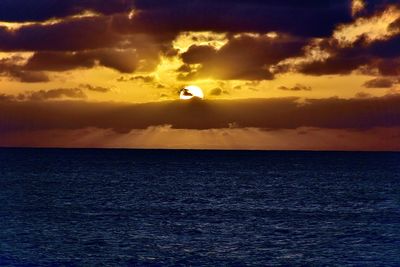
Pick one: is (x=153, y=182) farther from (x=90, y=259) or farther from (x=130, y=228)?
(x=90, y=259)

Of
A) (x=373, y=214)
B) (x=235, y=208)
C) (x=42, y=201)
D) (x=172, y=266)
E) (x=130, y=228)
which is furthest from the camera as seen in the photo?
(x=42, y=201)

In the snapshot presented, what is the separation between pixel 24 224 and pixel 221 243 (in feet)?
89.9

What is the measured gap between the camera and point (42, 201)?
382ft

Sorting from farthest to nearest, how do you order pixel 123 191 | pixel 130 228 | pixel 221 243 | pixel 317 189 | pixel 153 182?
pixel 153 182
pixel 317 189
pixel 123 191
pixel 130 228
pixel 221 243

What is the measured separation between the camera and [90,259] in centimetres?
6244

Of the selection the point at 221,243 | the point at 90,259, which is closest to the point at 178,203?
the point at 221,243

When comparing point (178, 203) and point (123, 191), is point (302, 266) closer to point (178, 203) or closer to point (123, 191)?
point (178, 203)

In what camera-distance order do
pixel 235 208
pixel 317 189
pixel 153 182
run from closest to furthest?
pixel 235 208, pixel 317 189, pixel 153 182

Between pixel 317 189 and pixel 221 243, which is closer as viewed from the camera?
pixel 221 243

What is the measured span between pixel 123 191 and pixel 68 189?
41.5 feet

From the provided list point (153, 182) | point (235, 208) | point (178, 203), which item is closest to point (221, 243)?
point (235, 208)

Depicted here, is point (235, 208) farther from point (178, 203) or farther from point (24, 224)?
point (24, 224)

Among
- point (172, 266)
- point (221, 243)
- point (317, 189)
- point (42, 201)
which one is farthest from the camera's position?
point (317, 189)

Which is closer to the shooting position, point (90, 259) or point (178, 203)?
point (90, 259)
